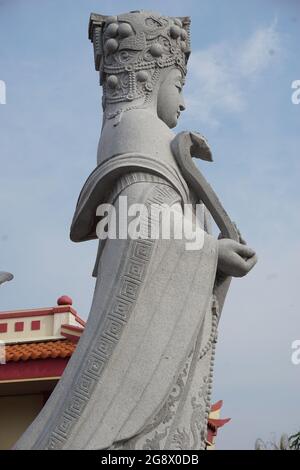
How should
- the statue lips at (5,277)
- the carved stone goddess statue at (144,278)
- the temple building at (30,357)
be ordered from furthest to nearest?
the temple building at (30,357)
the statue lips at (5,277)
the carved stone goddess statue at (144,278)

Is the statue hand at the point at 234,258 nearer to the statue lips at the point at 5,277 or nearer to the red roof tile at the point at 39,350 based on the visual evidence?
the statue lips at the point at 5,277

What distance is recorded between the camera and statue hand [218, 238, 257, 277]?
4.49 meters

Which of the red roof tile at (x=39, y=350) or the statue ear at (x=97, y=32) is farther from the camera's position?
the red roof tile at (x=39, y=350)

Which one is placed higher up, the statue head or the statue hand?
the statue head

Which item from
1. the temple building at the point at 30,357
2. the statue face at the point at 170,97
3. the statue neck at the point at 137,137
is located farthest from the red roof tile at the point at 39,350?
the statue neck at the point at 137,137

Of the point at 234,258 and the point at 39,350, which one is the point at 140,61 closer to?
the point at 234,258

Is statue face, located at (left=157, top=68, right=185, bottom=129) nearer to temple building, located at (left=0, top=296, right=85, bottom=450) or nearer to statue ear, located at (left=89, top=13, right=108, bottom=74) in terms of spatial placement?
statue ear, located at (left=89, top=13, right=108, bottom=74)

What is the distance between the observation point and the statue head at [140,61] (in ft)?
15.8

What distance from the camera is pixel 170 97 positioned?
497 cm

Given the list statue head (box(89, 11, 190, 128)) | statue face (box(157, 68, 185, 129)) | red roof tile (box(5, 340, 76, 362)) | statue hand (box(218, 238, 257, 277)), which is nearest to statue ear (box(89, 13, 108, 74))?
statue head (box(89, 11, 190, 128))

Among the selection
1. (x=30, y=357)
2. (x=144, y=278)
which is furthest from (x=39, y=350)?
(x=144, y=278)
